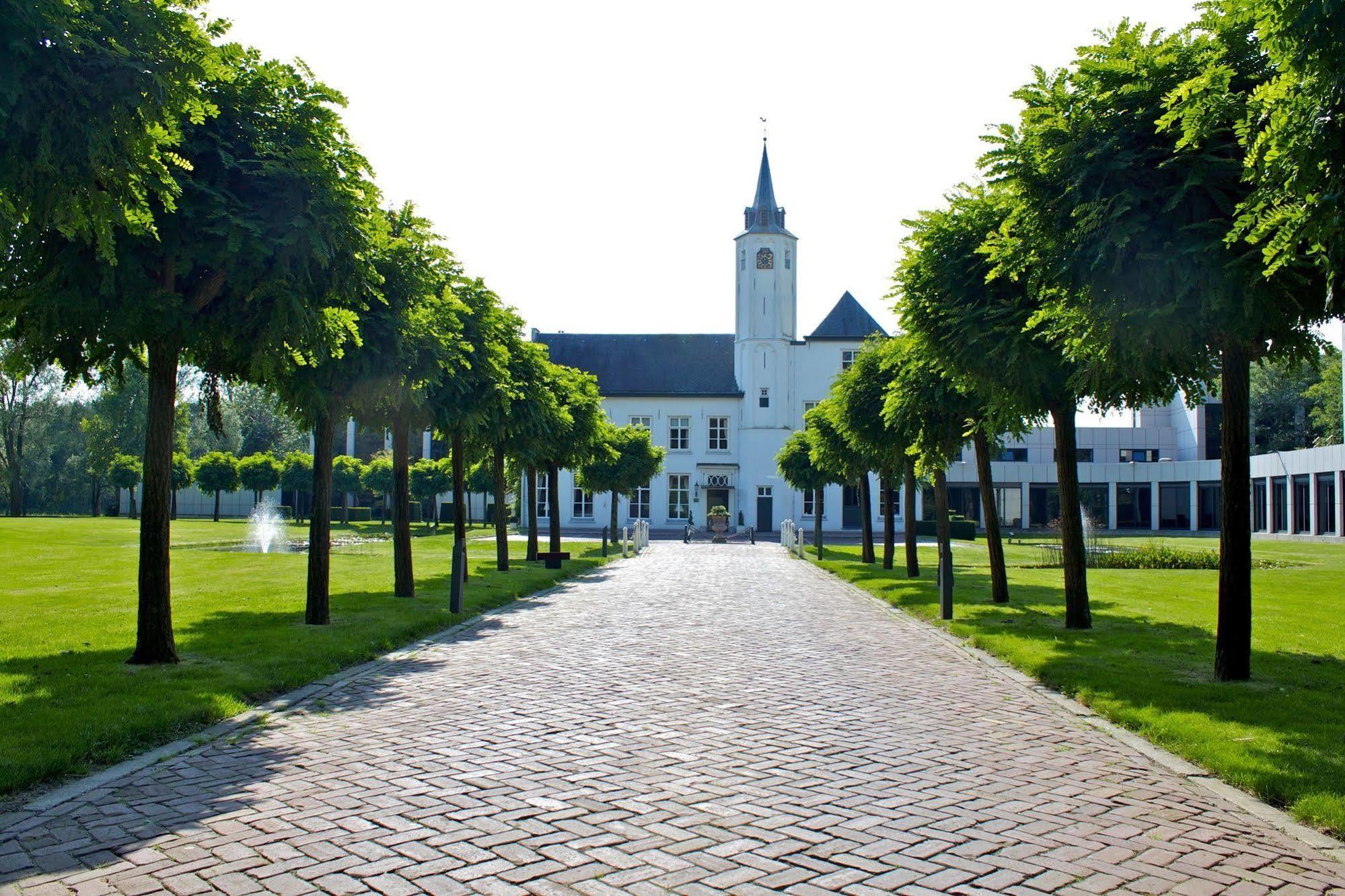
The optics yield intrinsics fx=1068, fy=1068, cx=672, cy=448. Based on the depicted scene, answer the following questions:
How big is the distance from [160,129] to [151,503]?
5.31 meters

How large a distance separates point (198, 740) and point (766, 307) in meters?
61.3

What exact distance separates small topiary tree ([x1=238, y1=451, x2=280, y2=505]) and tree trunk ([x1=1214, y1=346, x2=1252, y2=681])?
6400 cm

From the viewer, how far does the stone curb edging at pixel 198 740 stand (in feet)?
18.3

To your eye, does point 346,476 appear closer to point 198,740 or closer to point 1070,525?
point 1070,525

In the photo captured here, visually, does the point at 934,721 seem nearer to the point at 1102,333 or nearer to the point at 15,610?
the point at 1102,333

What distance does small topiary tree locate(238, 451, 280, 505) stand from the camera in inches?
2606

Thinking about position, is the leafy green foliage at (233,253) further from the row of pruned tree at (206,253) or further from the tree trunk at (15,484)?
the tree trunk at (15,484)

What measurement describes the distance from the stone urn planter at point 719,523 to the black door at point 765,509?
8073 mm

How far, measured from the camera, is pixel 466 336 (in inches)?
754

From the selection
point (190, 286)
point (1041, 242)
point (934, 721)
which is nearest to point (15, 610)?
point (190, 286)

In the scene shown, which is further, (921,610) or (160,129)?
(921,610)

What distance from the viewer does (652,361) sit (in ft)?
237

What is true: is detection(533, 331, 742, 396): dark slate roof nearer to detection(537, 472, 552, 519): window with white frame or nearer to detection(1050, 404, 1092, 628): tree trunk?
detection(537, 472, 552, 519): window with white frame

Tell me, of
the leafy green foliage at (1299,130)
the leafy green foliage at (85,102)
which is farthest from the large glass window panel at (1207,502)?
the leafy green foliage at (85,102)
